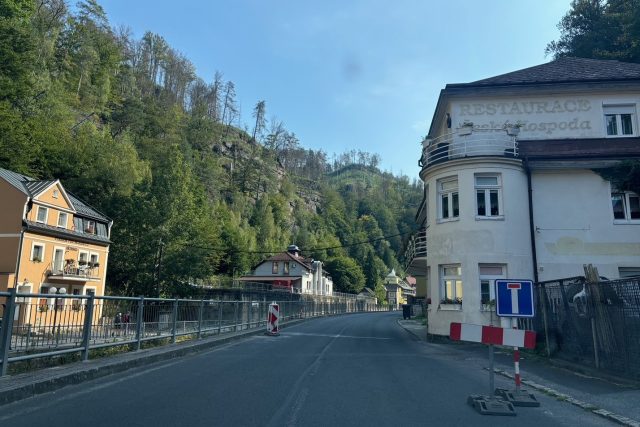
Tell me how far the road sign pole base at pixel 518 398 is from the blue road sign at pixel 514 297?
1.22m

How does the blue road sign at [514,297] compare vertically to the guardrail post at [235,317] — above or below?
above

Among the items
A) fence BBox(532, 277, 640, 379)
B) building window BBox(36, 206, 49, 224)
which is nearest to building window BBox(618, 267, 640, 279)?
fence BBox(532, 277, 640, 379)

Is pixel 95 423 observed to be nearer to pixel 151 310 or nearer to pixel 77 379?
pixel 77 379

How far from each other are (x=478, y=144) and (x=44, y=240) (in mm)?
34662

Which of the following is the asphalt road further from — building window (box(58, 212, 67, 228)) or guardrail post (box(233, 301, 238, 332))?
building window (box(58, 212, 67, 228))

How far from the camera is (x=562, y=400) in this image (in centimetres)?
783

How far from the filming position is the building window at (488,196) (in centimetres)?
1878

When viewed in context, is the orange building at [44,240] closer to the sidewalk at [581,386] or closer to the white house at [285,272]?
the sidewalk at [581,386]

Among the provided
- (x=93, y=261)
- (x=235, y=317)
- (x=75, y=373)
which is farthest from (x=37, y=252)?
(x=75, y=373)

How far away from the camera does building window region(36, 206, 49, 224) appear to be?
125ft

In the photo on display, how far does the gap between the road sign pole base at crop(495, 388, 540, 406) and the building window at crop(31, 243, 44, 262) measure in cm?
3852

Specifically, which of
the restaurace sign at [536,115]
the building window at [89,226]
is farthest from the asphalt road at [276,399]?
the building window at [89,226]

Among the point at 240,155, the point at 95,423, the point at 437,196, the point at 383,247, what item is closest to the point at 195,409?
the point at 95,423

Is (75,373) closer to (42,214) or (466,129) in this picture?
(466,129)
